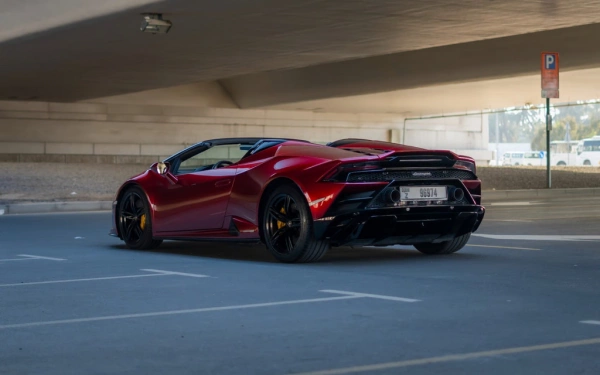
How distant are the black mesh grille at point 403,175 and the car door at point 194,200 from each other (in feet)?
4.57

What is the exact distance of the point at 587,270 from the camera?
8.66m

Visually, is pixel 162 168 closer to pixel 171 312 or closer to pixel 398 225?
pixel 398 225

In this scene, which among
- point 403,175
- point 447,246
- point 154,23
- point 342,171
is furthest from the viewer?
point 154,23

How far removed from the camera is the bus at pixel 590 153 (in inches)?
3110

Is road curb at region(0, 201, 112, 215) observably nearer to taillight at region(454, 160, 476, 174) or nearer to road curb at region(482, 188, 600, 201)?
road curb at region(482, 188, 600, 201)

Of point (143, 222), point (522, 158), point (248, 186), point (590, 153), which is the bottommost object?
point (143, 222)

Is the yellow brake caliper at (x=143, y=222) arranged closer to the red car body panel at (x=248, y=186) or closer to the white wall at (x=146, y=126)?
the red car body panel at (x=248, y=186)

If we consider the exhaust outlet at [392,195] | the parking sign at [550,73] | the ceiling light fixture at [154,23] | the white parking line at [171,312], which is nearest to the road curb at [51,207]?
the ceiling light fixture at [154,23]

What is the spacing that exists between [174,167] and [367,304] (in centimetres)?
470

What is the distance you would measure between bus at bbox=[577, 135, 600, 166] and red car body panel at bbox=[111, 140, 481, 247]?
7039 cm

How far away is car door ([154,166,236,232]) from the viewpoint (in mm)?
10008

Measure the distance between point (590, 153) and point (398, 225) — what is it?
242 ft

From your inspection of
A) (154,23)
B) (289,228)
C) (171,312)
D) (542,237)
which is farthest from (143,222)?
(154,23)

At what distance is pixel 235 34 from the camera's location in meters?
21.5
